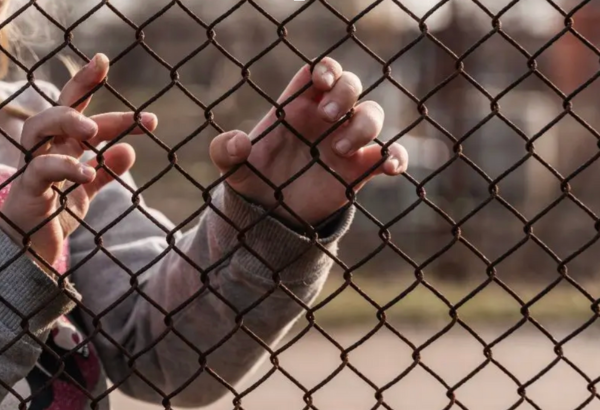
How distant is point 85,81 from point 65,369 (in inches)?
28.4

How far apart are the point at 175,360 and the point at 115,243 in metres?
0.33

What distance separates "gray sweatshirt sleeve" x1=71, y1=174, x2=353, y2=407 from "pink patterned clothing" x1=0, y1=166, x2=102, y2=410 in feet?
0.21

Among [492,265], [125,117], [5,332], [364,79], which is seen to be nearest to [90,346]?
[5,332]

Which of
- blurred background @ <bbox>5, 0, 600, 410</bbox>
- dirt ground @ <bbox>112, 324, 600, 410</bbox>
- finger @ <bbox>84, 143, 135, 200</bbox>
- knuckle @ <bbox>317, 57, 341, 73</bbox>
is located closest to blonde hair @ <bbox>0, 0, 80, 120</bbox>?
finger @ <bbox>84, 143, 135, 200</bbox>

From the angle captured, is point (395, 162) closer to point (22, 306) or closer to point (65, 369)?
point (22, 306)

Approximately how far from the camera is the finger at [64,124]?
57.9 inches

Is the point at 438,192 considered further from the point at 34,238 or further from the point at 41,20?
the point at 34,238

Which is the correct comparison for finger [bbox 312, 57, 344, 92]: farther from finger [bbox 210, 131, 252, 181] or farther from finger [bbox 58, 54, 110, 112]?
finger [bbox 58, 54, 110, 112]

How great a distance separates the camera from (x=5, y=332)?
162cm

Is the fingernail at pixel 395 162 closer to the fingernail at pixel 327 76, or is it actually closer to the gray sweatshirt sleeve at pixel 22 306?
the fingernail at pixel 327 76

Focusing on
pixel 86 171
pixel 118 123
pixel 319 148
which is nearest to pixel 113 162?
pixel 118 123

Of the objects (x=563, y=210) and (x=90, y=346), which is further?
(x=563, y=210)

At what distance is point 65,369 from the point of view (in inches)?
78.8

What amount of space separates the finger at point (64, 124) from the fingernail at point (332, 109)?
1.12 ft
